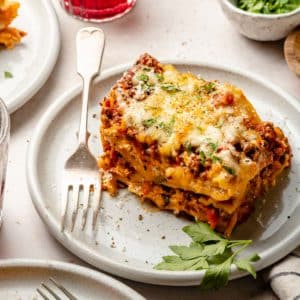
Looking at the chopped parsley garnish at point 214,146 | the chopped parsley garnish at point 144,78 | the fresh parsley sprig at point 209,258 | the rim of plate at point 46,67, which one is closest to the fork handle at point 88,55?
the rim of plate at point 46,67

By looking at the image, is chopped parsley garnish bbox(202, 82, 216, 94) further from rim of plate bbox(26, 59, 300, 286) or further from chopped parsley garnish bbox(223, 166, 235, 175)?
rim of plate bbox(26, 59, 300, 286)

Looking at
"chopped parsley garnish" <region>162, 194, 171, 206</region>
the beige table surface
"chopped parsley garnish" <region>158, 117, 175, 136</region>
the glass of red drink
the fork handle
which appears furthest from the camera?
the glass of red drink

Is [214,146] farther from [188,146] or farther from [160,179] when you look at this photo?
[160,179]

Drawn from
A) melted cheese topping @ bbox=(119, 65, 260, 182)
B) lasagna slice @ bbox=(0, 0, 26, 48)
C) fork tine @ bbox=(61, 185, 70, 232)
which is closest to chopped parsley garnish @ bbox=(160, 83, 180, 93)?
melted cheese topping @ bbox=(119, 65, 260, 182)

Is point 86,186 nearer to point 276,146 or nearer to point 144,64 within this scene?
point 144,64

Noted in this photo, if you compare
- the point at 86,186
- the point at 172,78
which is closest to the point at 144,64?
the point at 172,78

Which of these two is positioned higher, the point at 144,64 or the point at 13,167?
the point at 144,64
